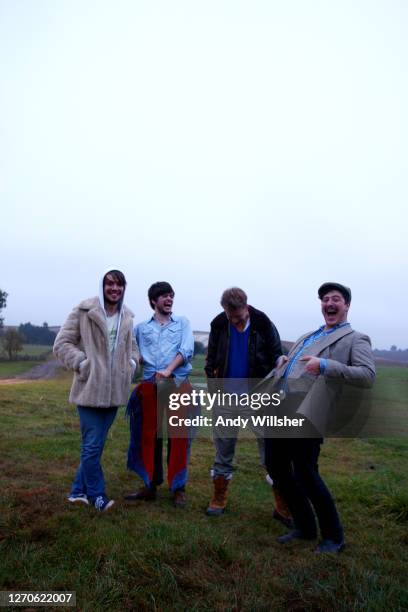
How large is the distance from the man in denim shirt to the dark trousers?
3.71ft

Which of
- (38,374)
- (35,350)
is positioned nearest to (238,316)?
(38,374)

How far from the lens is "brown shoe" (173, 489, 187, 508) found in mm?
4391

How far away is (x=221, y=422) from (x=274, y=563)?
137cm

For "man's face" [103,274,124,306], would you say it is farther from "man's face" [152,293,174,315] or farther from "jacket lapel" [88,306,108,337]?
"man's face" [152,293,174,315]

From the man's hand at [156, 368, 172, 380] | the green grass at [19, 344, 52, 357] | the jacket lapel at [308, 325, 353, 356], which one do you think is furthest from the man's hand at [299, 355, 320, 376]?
the green grass at [19, 344, 52, 357]

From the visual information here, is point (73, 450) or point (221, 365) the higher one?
point (221, 365)

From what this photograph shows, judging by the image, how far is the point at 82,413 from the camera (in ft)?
13.7

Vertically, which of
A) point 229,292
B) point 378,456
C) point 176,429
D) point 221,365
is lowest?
point 378,456

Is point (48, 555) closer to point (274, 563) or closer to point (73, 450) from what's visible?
point (274, 563)

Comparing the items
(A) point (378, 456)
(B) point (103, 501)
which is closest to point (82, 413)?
(B) point (103, 501)

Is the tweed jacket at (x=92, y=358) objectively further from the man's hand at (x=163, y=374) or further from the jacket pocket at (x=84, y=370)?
the man's hand at (x=163, y=374)

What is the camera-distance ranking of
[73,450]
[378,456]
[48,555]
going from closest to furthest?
1. [48,555]
2. [73,450]
3. [378,456]

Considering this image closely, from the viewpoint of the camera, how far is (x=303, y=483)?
11.4 feet

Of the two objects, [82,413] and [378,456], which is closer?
[82,413]
